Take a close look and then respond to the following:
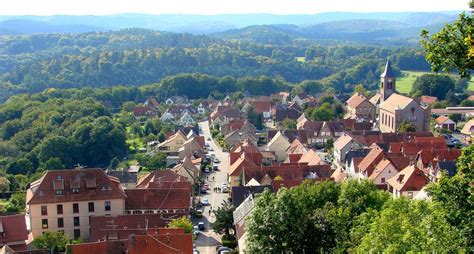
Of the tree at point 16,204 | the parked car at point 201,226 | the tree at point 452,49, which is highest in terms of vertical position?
the tree at point 452,49

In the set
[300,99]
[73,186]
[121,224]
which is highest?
[73,186]

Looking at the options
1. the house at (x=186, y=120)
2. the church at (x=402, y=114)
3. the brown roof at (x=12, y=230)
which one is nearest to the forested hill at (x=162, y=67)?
the house at (x=186, y=120)

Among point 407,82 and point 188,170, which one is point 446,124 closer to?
point 188,170

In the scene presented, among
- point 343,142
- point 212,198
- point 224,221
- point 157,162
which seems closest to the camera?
point 224,221

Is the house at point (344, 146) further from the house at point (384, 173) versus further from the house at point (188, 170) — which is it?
the house at point (188, 170)

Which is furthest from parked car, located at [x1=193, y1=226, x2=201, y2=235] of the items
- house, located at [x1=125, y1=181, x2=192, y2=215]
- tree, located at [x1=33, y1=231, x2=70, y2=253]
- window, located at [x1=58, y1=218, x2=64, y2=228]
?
window, located at [x1=58, y1=218, x2=64, y2=228]

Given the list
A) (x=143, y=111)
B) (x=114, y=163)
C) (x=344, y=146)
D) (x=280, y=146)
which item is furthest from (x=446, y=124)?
(x=143, y=111)
